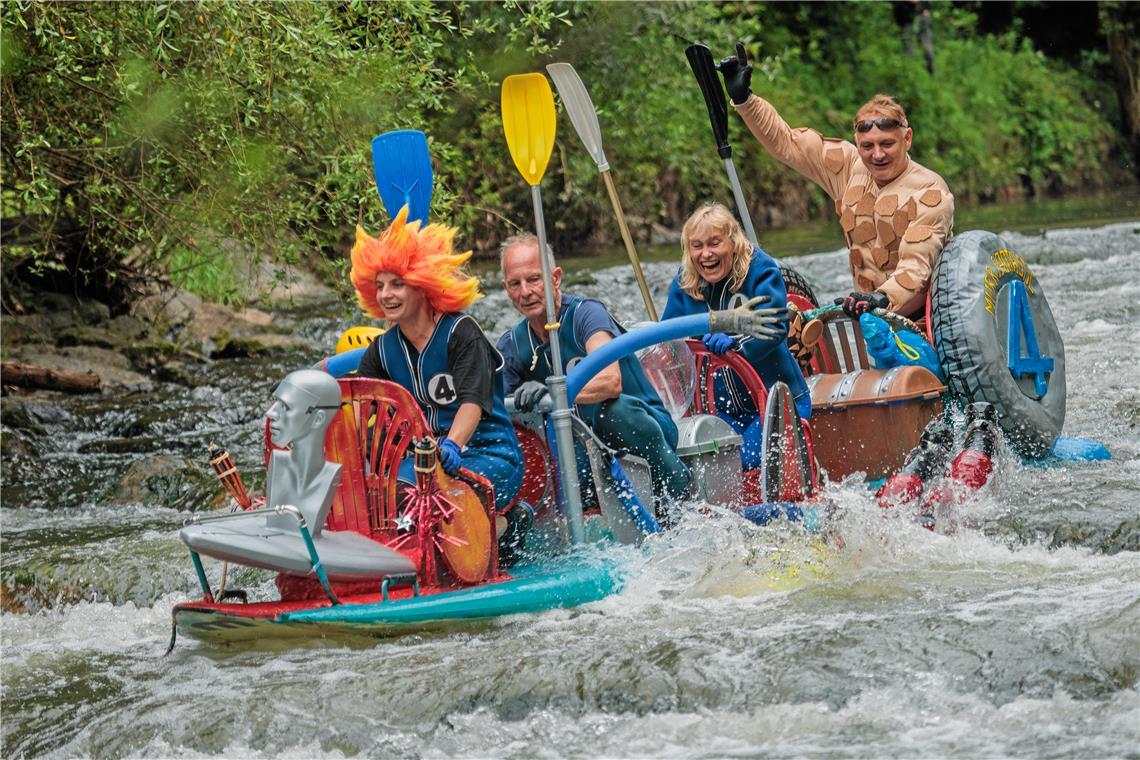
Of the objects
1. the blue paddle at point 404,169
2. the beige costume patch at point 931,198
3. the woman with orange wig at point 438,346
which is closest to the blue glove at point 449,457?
the woman with orange wig at point 438,346

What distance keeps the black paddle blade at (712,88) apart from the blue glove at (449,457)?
2.75 m

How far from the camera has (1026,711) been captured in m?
3.57

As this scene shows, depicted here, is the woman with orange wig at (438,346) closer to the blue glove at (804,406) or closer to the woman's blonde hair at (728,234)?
the woman's blonde hair at (728,234)

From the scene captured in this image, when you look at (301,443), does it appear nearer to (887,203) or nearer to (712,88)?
(887,203)

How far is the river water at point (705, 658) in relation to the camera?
3621 millimetres

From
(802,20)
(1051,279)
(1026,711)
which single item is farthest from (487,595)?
(802,20)

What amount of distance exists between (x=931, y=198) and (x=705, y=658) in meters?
2.84

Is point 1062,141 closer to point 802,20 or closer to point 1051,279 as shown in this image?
point 802,20

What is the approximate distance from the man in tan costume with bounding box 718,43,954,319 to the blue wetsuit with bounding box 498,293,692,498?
137cm

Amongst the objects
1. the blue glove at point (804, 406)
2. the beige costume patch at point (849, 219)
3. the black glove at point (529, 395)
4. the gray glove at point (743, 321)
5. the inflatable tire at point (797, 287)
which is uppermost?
the beige costume patch at point (849, 219)

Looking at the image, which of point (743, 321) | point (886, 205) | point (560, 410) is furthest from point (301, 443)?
point (886, 205)

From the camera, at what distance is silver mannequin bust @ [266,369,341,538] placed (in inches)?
161

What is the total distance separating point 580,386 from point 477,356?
1.16 ft

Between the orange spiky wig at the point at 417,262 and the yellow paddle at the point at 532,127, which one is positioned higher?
the yellow paddle at the point at 532,127
